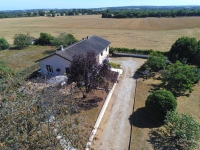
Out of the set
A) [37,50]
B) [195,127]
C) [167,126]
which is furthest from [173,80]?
[37,50]

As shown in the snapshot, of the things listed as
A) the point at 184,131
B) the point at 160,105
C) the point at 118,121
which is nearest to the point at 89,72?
the point at 118,121

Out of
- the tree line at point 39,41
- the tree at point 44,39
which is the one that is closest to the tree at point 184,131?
the tree line at point 39,41

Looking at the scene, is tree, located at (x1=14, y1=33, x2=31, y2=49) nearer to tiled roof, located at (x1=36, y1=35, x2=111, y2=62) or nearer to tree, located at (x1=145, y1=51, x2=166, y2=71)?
tiled roof, located at (x1=36, y1=35, x2=111, y2=62)

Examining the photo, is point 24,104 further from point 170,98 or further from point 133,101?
point 133,101

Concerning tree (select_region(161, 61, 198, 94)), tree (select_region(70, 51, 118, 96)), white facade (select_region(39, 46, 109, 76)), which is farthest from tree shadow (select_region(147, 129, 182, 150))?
white facade (select_region(39, 46, 109, 76))

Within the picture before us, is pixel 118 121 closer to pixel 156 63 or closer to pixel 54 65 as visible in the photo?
pixel 54 65

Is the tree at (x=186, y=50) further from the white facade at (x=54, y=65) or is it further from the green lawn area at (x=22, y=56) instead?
the green lawn area at (x=22, y=56)
